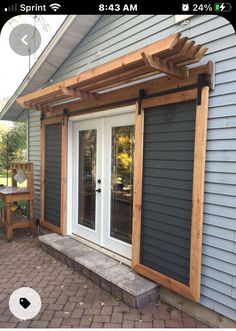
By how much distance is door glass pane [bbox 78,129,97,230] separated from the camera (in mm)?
4309

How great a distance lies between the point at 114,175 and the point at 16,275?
1835mm

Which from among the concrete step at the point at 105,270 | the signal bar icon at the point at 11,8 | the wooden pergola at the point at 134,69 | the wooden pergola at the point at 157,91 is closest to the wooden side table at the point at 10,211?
the concrete step at the point at 105,270

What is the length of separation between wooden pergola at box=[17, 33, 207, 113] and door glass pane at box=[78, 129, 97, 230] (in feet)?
1.80

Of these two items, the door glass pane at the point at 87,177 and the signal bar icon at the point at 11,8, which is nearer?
the signal bar icon at the point at 11,8

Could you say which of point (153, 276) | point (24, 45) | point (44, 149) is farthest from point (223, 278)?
point (24, 45)

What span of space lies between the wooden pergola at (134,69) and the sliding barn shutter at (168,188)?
412 millimetres

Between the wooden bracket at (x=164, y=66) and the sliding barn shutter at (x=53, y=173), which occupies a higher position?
the wooden bracket at (x=164, y=66)

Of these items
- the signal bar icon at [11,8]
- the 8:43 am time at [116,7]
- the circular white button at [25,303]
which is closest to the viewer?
the 8:43 am time at [116,7]

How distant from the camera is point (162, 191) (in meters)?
2.96

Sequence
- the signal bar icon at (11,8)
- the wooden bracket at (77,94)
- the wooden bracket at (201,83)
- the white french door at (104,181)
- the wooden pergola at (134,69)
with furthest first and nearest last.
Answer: the white french door at (104,181), the wooden bracket at (77,94), the wooden bracket at (201,83), the signal bar icon at (11,8), the wooden pergola at (134,69)

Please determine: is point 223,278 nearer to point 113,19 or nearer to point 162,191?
point 162,191

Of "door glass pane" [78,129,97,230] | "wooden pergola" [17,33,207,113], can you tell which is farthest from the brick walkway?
"wooden pergola" [17,33,207,113]

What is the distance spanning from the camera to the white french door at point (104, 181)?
12.1 ft

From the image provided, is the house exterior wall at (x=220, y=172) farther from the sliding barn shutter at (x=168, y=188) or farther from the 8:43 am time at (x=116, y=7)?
the 8:43 am time at (x=116, y=7)
